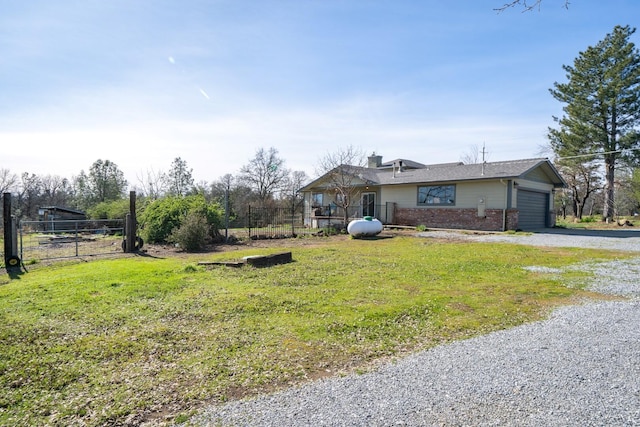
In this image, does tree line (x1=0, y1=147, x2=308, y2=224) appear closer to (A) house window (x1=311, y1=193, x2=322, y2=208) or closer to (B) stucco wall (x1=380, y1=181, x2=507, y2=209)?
(A) house window (x1=311, y1=193, x2=322, y2=208)

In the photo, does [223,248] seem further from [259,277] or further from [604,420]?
[604,420]

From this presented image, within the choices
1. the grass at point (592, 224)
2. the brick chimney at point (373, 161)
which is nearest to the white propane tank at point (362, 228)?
the grass at point (592, 224)

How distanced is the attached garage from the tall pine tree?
8683mm

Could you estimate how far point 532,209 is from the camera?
65.3ft

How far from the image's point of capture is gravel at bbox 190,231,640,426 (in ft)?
8.27

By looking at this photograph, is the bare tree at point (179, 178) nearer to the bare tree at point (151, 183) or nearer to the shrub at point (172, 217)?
the bare tree at point (151, 183)

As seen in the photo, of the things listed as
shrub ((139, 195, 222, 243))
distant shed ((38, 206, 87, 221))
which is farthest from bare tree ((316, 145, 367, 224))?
distant shed ((38, 206, 87, 221))

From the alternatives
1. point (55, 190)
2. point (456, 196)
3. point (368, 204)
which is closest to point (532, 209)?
point (456, 196)

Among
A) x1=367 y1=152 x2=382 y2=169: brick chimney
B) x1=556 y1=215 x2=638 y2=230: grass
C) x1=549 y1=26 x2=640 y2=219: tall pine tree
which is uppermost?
x1=549 y1=26 x2=640 y2=219: tall pine tree

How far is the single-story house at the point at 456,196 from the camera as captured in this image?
1795 cm

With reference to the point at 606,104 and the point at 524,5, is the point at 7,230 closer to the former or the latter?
the point at 524,5

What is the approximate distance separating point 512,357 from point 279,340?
2.33 m

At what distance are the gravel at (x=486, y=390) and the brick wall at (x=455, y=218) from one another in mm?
14692

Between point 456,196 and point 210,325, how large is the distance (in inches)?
680
